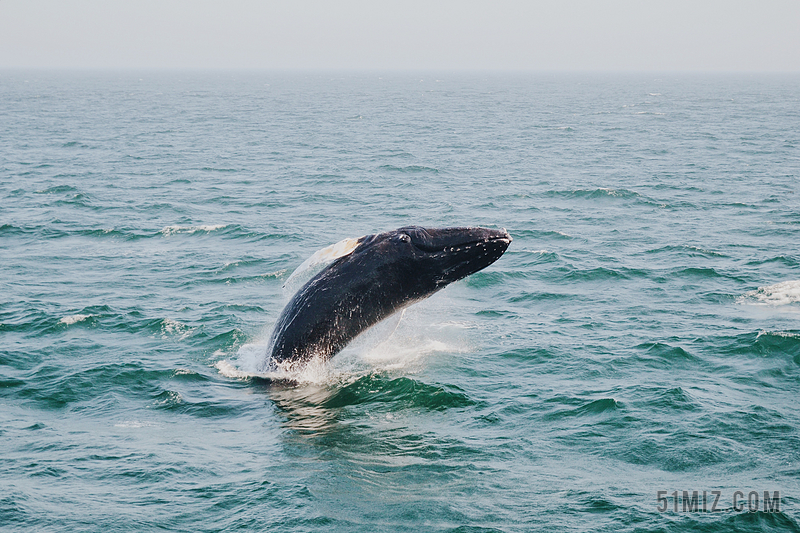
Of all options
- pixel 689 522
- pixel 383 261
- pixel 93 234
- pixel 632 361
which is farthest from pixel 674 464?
pixel 93 234

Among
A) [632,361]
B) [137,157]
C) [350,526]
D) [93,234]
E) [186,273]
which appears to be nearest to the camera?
[350,526]

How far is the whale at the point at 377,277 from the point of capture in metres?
16.7

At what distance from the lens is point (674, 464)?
615 inches

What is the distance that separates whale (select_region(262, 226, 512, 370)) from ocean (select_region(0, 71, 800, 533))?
149 centimetres

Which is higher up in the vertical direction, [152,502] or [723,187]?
[723,187]

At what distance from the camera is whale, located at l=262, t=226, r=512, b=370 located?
16703mm

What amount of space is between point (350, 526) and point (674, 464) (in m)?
6.95

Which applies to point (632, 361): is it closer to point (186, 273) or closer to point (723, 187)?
point (186, 273)

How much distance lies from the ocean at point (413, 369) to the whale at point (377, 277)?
1.49 meters

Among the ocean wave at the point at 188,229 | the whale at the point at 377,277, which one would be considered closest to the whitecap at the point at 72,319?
the whale at the point at 377,277

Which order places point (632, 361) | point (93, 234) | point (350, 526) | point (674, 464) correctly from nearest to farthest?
point (350, 526) < point (674, 464) < point (632, 361) < point (93, 234)

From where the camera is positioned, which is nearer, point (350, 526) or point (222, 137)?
point (350, 526)

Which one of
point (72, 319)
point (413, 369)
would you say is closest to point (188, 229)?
point (72, 319)

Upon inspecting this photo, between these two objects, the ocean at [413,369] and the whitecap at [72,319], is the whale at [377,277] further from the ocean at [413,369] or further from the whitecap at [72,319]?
the whitecap at [72,319]
